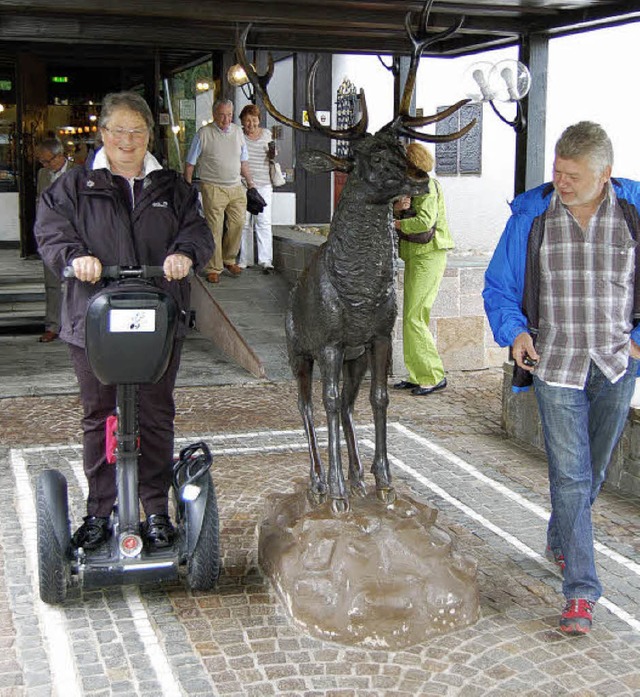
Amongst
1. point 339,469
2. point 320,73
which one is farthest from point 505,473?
point 320,73

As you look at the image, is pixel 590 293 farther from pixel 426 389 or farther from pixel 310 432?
pixel 426 389

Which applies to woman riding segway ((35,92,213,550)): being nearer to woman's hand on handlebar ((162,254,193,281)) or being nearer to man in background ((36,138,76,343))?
woman's hand on handlebar ((162,254,193,281))

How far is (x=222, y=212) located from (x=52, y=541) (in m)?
6.84

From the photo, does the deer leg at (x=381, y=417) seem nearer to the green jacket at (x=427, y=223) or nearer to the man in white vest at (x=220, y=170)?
the green jacket at (x=427, y=223)

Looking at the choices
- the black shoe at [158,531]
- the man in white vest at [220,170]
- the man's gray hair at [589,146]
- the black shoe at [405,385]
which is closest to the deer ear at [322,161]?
the man's gray hair at [589,146]

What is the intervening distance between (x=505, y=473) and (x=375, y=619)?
2.38 meters

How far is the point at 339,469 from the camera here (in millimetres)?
4137

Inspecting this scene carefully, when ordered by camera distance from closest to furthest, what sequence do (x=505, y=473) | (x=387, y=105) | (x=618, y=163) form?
1. (x=505, y=473)
2. (x=618, y=163)
3. (x=387, y=105)

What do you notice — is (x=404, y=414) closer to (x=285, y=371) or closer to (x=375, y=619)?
(x=285, y=371)

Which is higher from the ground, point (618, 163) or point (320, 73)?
point (320, 73)

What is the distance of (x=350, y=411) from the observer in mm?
4414

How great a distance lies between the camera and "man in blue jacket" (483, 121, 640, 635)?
366cm

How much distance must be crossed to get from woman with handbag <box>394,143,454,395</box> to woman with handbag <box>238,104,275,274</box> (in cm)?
324

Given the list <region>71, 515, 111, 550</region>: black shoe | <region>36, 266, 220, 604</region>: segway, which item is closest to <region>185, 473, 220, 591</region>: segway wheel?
<region>36, 266, 220, 604</region>: segway
